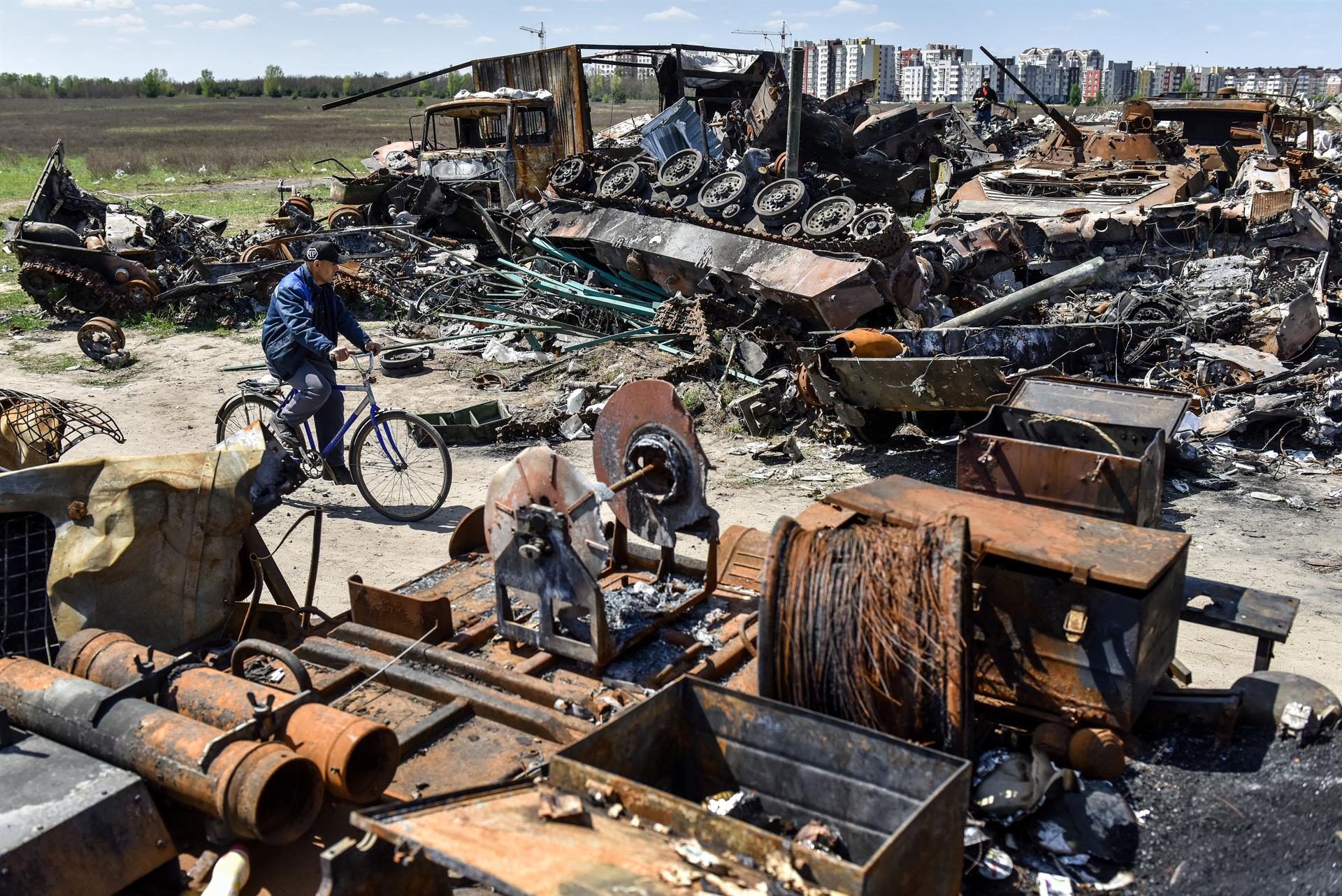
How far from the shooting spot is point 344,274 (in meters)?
14.9

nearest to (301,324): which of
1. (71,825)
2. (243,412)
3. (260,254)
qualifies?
(243,412)

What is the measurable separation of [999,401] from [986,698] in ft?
12.7

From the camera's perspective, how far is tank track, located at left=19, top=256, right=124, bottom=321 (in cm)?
1485

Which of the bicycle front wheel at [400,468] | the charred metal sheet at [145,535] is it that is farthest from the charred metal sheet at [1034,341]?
the charred metal sheet at [145,535]

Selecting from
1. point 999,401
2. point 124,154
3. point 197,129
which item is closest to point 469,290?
point 999,401

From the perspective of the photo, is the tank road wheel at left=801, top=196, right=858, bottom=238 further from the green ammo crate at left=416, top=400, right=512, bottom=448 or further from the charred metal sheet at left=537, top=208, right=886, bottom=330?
the green ammo crate at left=416, top=400, right=512, bottom=448

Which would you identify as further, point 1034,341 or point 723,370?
point 723,370

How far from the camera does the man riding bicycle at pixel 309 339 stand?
7.39m

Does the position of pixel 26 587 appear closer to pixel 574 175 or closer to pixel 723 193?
pixel 723 193

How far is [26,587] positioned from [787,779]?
11.6ft

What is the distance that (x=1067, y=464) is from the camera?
18.1 feet

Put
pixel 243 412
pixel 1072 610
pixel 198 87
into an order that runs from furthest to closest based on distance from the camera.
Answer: pixel 198 87 → pixel 243 412 → pixel 1072 610

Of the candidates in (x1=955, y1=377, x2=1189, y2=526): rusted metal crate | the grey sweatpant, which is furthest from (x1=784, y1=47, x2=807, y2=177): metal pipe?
(x1=955, y1=377, x2=1189, y2=526): rusted metal crate

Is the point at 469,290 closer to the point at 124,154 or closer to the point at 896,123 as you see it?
the point at 896,123
